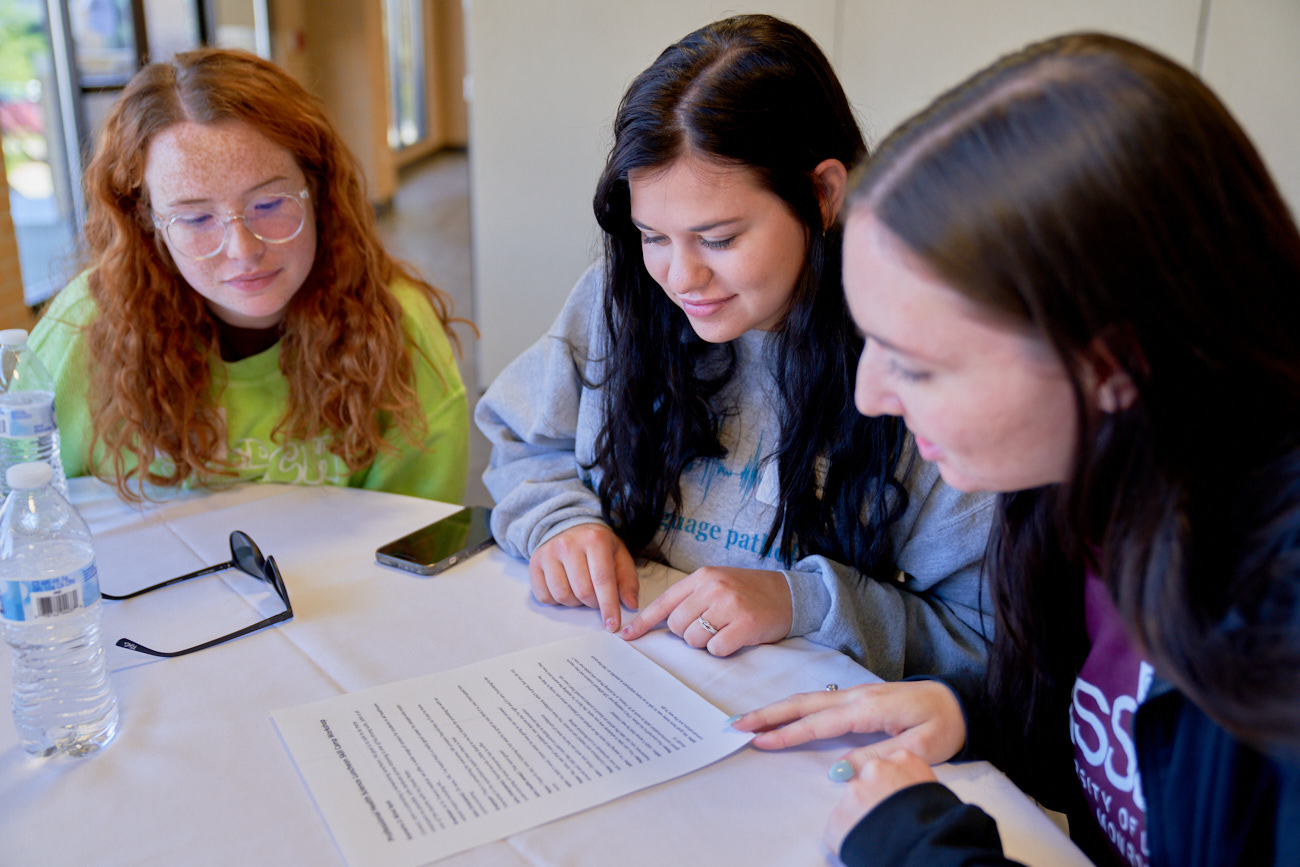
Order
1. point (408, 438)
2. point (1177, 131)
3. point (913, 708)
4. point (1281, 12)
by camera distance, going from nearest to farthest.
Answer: point (1177, 131) < point (913, 708) < point (408, 438) < point (1281, 12)

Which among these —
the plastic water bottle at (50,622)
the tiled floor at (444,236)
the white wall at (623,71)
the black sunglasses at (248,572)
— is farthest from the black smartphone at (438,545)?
the white wall at (623,71)

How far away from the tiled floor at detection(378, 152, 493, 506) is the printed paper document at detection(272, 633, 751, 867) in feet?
6.64

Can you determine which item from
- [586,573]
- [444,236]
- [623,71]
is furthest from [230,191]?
[444,236]

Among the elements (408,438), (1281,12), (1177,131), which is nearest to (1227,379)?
(1177,131)

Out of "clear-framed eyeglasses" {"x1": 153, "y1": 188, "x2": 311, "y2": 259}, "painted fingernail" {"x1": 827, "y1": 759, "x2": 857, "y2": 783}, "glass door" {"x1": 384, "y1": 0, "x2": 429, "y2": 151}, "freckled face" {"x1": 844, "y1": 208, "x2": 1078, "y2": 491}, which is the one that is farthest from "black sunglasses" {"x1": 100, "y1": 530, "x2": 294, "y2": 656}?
"glass door" {"x1": 384, "y1": 0, "x2": 429, "y2": 151}

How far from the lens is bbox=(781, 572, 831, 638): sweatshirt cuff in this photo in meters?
1.07

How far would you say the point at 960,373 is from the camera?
67cm

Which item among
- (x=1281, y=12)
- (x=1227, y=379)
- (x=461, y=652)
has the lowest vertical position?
(x=461, y=652)

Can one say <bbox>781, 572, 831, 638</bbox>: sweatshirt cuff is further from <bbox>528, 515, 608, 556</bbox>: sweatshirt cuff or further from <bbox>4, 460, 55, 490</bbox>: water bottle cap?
<bbox>4, 460, 55, 490</bbox>: water bottle cap

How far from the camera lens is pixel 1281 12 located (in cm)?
299

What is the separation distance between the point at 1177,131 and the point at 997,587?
1.53 feet

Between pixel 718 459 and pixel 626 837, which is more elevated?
pixel 718 459

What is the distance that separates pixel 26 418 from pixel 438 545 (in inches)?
19.9

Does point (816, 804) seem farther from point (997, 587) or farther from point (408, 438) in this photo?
point (408, 438)
